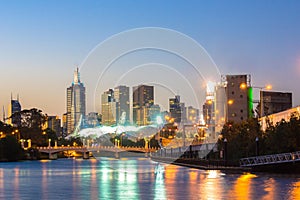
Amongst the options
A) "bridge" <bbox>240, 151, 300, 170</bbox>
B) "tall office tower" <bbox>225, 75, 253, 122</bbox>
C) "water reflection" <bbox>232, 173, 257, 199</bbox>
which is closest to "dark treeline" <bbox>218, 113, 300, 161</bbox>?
"bridge" <bbox>240, 151, 300, 170</bbox>

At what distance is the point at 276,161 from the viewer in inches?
2940

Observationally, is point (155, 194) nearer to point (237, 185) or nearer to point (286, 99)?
point (237, 185)

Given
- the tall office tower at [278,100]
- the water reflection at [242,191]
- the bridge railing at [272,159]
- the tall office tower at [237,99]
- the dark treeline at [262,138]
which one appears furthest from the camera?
the tall office tower at [278,100]

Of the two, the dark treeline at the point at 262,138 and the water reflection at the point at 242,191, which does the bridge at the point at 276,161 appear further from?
the water reflection at the point at 242,191

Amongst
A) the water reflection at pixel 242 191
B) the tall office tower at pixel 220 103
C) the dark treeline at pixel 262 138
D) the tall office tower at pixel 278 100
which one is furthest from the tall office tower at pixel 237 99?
the water reflection at pixel 242 191

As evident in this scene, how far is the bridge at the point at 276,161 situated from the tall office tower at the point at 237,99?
67848 millimetres

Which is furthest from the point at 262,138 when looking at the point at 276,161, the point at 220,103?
the point at 220,103

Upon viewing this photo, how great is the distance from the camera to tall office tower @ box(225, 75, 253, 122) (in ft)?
495

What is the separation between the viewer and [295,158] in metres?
72.4

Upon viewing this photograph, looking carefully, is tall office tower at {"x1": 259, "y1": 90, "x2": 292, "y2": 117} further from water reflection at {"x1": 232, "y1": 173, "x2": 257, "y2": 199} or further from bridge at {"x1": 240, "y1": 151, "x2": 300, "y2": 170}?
water reflection at {"x1": 232, "y1": 173, "x2": 257, "y2": 199}

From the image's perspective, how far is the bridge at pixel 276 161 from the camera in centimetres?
7188

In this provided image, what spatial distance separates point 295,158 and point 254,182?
571 inches

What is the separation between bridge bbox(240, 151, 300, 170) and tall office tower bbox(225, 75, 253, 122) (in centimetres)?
6785

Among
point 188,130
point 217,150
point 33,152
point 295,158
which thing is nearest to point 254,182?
point 295,158
